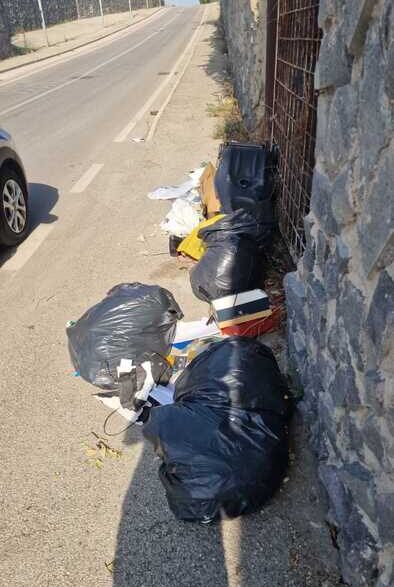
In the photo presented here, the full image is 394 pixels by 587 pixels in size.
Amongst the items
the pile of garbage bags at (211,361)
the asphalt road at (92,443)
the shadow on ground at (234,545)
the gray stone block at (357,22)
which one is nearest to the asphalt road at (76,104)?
the asphalt road at (92,443)

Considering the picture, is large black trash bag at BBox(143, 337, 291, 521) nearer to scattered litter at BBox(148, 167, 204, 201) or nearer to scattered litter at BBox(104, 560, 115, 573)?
scattered litter at BBox(104, 560, 115, 573)

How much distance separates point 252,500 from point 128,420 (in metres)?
0.95

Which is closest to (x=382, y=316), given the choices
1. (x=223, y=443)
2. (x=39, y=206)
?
(x=223, y=443)

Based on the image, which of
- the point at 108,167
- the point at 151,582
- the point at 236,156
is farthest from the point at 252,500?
the point at 108,167

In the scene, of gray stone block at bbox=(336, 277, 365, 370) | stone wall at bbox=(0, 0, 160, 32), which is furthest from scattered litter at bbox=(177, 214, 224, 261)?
stone wall at bbox=(0, 0, 160, 32)

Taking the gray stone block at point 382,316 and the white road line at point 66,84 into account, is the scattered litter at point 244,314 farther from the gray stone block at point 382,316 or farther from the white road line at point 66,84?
the white road line at point 66,84

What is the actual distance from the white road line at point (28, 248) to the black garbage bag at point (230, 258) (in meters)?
1.96

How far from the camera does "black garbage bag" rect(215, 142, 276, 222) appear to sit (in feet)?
14.0

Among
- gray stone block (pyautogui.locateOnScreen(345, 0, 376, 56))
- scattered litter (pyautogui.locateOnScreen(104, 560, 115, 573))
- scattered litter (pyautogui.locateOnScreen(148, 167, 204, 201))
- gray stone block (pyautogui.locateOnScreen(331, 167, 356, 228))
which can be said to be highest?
gray stone block (pyautogui.locateOnScreen(345, 0, 376, 56))

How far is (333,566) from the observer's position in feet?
6.73

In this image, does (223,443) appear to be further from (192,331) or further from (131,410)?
(192,331)

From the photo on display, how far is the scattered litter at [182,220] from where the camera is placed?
16.1 feet

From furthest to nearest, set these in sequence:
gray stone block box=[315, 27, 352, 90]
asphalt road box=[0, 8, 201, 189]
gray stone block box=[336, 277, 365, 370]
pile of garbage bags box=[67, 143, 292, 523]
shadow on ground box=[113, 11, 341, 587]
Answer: asphalt road box=[0, 8, 201, 189] < pile of garbage bags box=[67, 143, 292, 523] < shadow on ground box=[113, 11, 341, 587] < gray stone block box=[315, 27, 352, 90] < gray stone block box=[336, 277, 365, 370]

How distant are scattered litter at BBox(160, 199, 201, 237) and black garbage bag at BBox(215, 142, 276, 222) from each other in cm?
48
